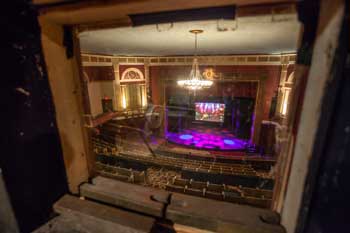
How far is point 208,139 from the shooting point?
7906 mm

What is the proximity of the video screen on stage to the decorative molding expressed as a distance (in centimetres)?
205

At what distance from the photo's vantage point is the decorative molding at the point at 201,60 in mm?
5477

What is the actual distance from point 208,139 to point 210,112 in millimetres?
1291

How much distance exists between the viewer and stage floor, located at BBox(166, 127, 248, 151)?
284 inches

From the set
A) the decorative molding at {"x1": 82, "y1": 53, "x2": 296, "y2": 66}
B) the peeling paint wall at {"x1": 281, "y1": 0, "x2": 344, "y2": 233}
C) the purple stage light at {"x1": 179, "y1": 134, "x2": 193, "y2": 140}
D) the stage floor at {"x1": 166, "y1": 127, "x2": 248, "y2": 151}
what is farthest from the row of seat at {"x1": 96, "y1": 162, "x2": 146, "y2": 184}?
the purple stage light at {"x1": 179, "y1": 134, "x2": 193, "y2": 140}

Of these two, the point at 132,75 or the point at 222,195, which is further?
the point at 132,75

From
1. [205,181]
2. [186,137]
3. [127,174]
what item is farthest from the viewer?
[186,137]

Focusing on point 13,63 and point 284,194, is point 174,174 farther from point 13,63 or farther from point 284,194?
point 13,63

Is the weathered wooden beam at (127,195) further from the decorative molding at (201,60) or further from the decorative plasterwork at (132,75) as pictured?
the decorative plasterwork at (132,75)

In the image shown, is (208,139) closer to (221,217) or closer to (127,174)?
(127,174)

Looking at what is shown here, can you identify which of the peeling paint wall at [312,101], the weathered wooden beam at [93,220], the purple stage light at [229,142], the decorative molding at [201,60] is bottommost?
the purple stage light at [229,142]

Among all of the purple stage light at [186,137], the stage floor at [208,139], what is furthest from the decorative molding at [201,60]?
the purple stage light at [186,137]

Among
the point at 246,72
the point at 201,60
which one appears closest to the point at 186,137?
the point at 201,60

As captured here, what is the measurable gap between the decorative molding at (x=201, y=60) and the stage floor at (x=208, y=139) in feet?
10.4
